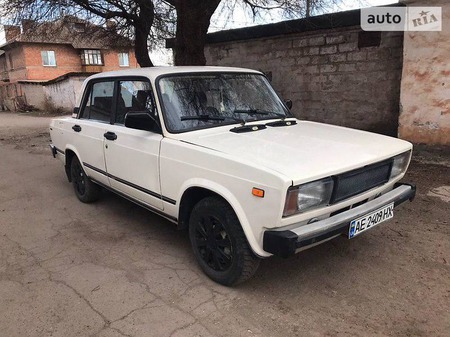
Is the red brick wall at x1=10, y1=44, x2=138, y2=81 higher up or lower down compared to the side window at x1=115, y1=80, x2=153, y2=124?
higher up

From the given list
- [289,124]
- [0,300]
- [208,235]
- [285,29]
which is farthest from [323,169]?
[285,29]

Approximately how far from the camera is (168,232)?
4090 millimetres

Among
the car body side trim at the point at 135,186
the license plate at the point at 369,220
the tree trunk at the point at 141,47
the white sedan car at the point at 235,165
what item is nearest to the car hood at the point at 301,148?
the white sedan car at the point at 235,165

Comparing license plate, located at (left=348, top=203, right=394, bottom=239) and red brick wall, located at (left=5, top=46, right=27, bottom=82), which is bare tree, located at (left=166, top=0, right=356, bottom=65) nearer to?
license plate, located at (left=348, top=203, right=394, bottom=239)

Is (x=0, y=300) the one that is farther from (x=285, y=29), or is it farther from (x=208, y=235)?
(x=285, y=29)

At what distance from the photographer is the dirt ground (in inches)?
99.3

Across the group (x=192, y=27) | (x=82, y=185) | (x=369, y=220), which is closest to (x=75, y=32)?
(x=192, y=27)

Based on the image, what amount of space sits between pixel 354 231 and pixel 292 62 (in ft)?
20.0

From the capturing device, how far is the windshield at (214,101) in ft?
11.0

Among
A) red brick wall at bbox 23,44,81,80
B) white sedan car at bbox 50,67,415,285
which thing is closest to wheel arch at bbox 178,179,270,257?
white sedan car at bbox 50,67,415,285

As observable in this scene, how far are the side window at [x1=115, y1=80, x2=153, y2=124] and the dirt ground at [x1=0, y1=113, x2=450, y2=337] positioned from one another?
1.35 metres

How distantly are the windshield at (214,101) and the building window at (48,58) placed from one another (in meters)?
37.5

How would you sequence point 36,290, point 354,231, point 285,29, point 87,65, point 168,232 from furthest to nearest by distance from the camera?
point 87,65 → point 285,29 → point 168,232 → point 36,290 → point 354,231

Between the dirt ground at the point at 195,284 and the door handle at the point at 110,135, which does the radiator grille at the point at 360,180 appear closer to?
the dirt ground at the point at 195,284
